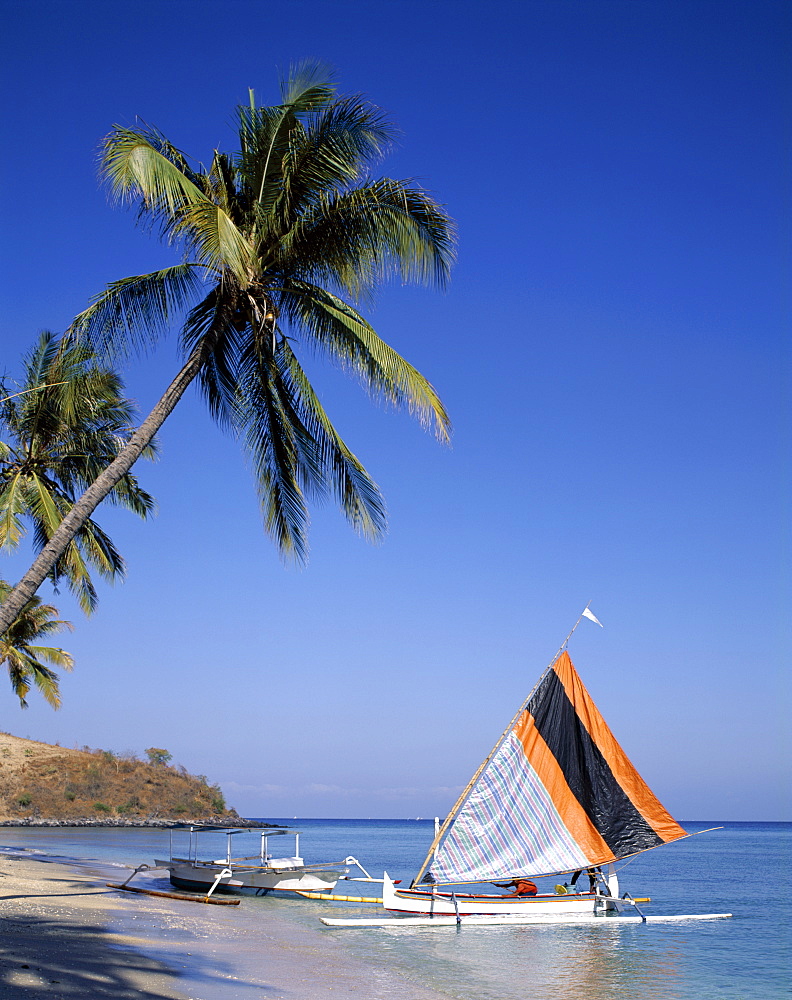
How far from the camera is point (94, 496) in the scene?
9891 millimetres

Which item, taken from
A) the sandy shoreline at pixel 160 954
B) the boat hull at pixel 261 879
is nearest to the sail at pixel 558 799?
the sandy shoreline at pixel 160 954

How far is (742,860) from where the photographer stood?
53.2m

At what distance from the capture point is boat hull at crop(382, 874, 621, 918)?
16.4m

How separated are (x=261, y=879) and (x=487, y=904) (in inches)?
255

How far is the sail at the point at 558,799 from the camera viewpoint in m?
16.4

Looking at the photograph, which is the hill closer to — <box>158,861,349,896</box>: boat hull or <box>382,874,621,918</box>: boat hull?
<box>158,861,349,896</box>: boat hull

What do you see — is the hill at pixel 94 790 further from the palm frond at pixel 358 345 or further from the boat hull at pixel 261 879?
the palm frond at pixel 358 345

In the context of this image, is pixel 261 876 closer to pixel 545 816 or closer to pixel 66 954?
pixel 545 816

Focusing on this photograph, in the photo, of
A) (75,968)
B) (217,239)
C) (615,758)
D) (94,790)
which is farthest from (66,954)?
(94,790)

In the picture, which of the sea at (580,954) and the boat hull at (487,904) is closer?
the sea at (580,954)

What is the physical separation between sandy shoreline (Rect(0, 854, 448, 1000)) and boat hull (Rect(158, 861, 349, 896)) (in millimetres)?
2158

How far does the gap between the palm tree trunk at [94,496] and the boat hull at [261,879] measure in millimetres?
13706

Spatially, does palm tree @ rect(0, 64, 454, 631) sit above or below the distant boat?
above

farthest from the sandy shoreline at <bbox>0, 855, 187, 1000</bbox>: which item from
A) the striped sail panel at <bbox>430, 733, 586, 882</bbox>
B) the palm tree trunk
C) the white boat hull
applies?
the striped sail panel at <bbox>430, 733, 586, 882</bbox>
